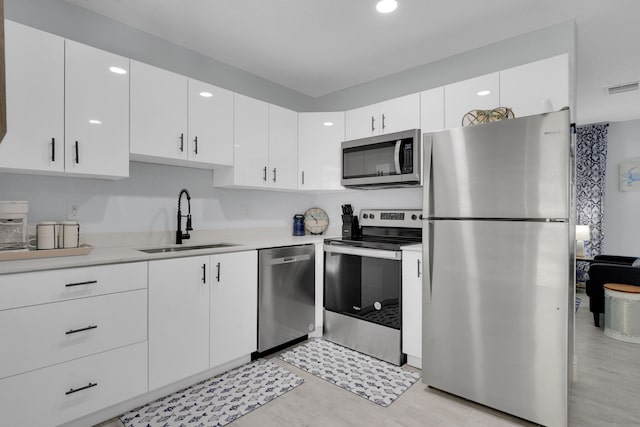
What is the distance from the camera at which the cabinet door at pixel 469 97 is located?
2.47 meters

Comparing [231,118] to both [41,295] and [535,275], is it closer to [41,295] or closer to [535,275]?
[41,295]

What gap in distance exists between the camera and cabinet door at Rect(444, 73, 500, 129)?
2467 mm

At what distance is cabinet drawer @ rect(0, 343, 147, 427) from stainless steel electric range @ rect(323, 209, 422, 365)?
60.5 inches

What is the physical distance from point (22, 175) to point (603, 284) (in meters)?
5.12

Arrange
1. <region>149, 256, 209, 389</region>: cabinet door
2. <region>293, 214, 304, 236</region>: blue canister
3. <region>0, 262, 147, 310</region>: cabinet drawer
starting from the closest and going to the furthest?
<region>0, 262, 147, 310</region>: cabinet drawer → <region>149, 256, 209, 389</region>: cabinet door → <region>293, 214, 304, 236</region>: blue canister

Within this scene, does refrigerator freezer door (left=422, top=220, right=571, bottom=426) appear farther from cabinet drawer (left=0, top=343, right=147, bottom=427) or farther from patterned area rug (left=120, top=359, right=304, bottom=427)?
cabinet drawer (left=0, top=343, right=147, bottom=427)

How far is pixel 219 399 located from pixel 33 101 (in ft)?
6.62

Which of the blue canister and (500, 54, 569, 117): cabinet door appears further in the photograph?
the blue canister

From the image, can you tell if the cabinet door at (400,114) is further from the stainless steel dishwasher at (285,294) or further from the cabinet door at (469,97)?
the stainless steel dishwasher at (285,294)

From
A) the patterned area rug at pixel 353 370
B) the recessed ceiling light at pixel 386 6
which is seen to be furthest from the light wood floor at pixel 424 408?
the recessed ceiling light at pixel 386 6

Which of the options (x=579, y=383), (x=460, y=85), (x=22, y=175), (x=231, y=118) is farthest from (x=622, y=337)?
(x=22, y=175)

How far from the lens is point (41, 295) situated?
1.62m

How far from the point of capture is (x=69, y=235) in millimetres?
1955

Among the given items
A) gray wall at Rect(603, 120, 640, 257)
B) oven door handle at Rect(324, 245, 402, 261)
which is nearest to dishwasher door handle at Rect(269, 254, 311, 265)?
oven door handle at Rect(324, 245, 402, 261)
